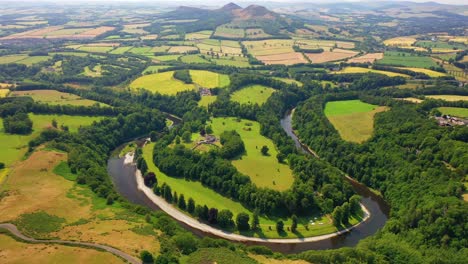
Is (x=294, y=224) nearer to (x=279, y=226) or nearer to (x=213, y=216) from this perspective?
(x=279, y=226)

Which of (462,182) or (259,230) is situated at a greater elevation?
(462,182)

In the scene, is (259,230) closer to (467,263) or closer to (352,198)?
(352,198)

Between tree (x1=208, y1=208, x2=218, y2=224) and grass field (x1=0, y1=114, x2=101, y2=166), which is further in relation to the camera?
grass field (x1=0, y1=114, x2=101, y2=166)

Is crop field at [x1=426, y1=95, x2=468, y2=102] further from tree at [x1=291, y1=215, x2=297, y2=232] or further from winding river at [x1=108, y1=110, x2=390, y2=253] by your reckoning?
tree at [x1=291, y1=215, x2=297, y2=232]

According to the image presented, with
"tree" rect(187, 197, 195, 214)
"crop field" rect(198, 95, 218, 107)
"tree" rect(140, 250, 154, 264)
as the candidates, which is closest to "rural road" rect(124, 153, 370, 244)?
"tree" rect(187, 197, 195, 214)

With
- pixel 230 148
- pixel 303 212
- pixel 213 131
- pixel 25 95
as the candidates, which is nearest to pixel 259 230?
pixel 303 212

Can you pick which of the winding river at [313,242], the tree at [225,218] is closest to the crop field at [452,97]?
the winding river at [313,242]
